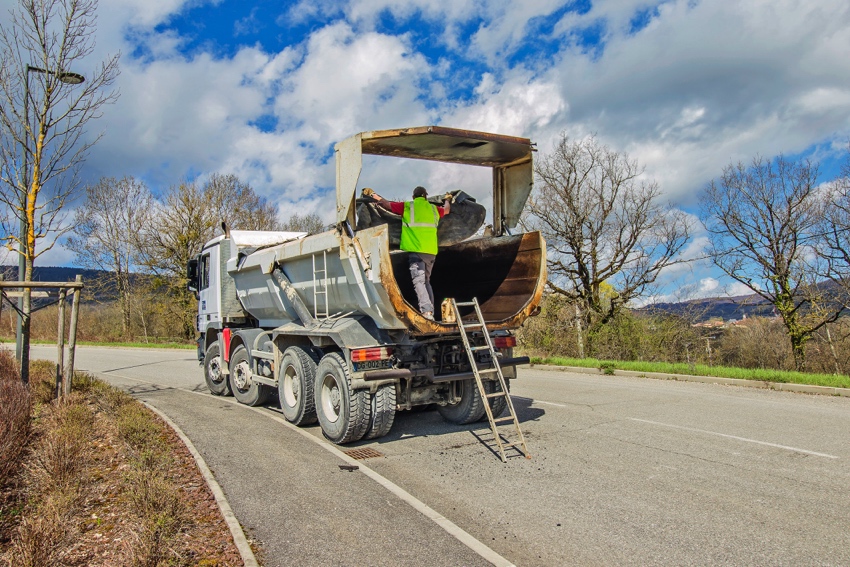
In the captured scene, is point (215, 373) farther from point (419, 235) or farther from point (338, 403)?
point (419, 235)

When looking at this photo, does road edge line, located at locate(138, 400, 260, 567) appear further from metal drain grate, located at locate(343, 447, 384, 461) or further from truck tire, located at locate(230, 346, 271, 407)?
truck tire, located at locate(230, 346, 271, 407)

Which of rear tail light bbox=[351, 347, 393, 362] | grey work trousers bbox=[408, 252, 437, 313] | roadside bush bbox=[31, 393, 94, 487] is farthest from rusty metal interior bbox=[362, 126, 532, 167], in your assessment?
roadside bush bbox=[31, 393, 94, 487]

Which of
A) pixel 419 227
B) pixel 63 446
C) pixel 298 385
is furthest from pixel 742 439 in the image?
pixel 63 446

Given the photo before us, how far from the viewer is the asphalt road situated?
13.0 feet

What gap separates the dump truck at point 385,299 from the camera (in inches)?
263

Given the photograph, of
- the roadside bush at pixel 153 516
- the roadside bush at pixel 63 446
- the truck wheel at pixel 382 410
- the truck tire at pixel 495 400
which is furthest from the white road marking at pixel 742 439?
the roadside bush at pixel 63 446

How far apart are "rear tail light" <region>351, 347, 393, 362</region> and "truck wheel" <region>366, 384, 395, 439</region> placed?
0.35 metres

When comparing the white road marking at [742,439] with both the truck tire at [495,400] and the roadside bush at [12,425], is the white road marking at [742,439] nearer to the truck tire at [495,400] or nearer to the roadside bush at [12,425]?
the truck tire at [495,400]

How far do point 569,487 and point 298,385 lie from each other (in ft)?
13.2

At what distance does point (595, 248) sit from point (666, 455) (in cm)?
1408

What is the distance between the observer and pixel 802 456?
19.9 feet

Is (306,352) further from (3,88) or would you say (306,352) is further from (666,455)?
(3,88)

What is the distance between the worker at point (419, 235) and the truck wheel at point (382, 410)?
102 centimetres

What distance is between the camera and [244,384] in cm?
996
